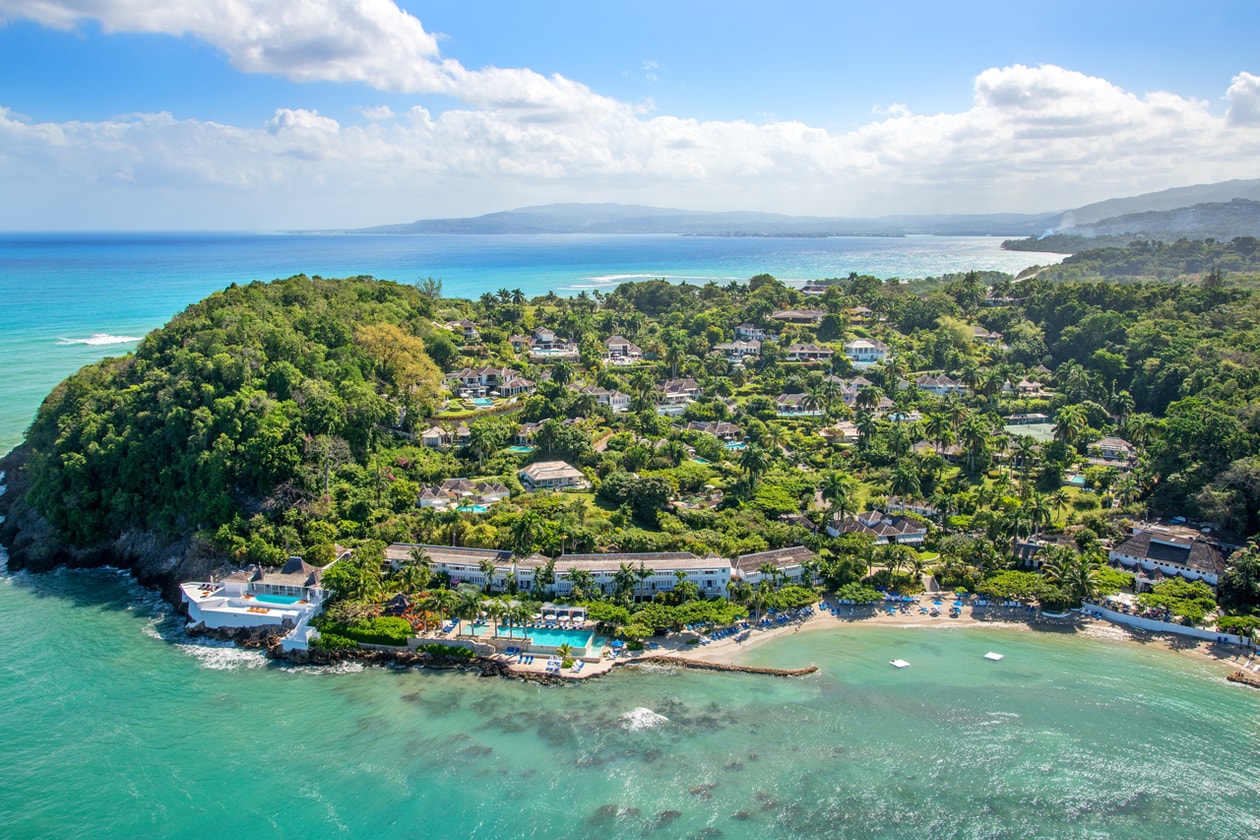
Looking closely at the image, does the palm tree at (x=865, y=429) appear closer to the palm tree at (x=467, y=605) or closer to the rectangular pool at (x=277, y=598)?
the palm tree at (x=467, y=605)

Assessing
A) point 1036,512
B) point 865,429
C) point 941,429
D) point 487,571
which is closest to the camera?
point 487,571

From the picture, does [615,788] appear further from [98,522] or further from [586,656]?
[98,522]

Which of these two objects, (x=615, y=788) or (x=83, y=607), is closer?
(x=615, y=788)

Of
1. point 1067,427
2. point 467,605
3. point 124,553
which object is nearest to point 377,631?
point 467,605

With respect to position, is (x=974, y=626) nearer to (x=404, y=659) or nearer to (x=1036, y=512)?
(x=1036, y=512)

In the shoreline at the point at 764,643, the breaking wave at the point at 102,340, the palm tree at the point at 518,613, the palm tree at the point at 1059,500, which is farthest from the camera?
the breaking wave at the point at 102,340

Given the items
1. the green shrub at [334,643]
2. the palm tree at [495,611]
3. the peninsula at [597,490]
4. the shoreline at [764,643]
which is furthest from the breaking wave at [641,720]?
the green shrub at [334,643]

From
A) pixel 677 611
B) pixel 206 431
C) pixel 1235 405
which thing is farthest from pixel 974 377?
pixel 206 431
